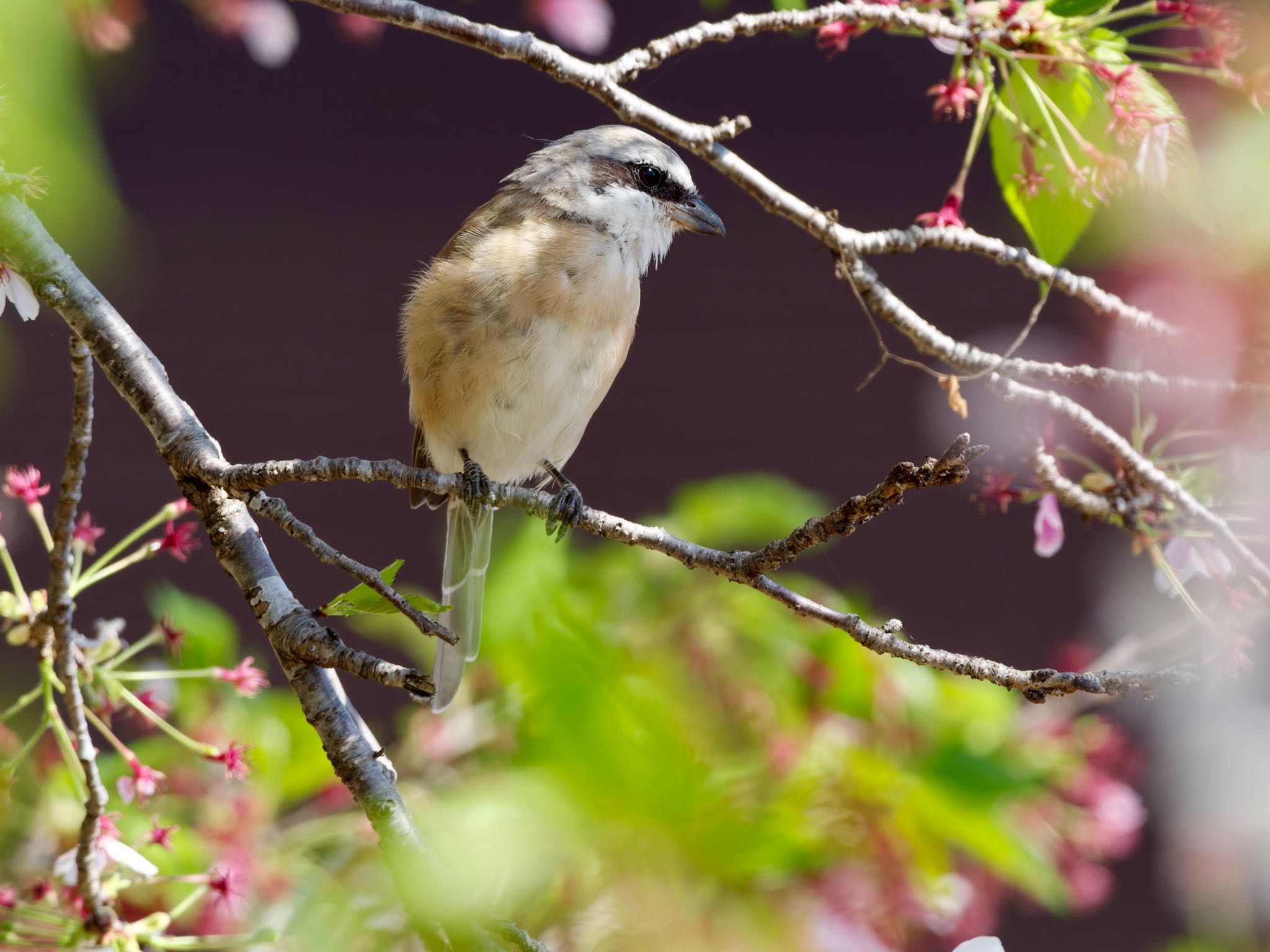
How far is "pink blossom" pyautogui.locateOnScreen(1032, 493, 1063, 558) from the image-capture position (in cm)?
179

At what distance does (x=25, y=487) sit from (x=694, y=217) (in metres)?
1.38

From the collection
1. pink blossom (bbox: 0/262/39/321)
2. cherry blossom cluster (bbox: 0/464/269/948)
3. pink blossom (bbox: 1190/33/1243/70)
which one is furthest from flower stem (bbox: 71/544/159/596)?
pink blossom (bbox: 1190/33/1243/70)

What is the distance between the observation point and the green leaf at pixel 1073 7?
141 cm

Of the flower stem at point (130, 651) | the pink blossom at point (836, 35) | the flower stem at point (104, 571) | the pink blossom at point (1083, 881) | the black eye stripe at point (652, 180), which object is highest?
the black eye stripe at point (652, 180)

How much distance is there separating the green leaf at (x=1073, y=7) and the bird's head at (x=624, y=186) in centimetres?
101

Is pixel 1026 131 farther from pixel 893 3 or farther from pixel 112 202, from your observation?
pixel 112 202

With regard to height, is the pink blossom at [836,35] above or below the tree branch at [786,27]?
above

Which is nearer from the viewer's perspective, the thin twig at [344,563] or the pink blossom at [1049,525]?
the thin twig at [344,563]

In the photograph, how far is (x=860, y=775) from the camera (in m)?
1.97

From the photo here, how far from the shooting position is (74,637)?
1424 millimetres

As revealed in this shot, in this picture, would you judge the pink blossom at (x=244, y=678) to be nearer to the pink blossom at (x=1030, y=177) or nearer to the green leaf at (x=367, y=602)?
the green leaf at (x=367, y=602)

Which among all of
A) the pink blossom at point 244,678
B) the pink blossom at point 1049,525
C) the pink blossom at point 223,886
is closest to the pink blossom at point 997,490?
the pink blossom at point 1049,525

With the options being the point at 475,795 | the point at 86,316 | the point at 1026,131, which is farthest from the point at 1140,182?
the point at 86,316

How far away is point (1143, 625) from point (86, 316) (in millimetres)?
2269
